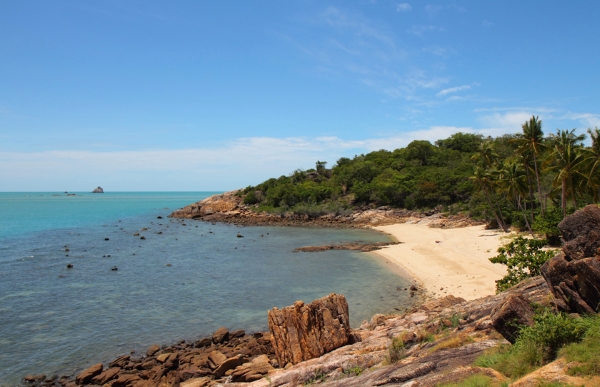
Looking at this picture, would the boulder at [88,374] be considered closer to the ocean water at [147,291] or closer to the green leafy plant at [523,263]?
the ocean water at [147,291]

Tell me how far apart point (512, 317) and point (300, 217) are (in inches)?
3060

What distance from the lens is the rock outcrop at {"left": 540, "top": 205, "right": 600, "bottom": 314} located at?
8680 mm

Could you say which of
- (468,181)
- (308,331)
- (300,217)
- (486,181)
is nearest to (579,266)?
(308,331)

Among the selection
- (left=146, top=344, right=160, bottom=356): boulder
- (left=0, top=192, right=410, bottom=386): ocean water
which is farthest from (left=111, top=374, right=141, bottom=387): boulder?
(left=0, top=192, right=410, bottom=386): ocean water

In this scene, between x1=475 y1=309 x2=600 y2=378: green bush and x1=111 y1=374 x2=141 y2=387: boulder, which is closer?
x1=475 y1=309 x2=600 y2=378: green bush

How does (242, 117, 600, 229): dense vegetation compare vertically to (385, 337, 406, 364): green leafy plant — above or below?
above

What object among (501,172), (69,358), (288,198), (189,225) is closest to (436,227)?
(501,172)

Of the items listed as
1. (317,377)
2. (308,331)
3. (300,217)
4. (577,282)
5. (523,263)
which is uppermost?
(577,282)

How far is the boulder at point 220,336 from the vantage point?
20.1 m

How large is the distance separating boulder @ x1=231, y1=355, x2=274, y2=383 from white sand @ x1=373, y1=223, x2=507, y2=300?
14260 millimetres

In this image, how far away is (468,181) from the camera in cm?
7412

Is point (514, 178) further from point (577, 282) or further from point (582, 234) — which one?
point (577, 282)

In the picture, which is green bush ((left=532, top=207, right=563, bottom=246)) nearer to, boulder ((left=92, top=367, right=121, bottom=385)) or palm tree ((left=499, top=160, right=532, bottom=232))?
palm tree ((left=499, top=160, right=532, bottom=232))

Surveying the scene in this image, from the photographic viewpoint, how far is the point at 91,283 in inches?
1278
